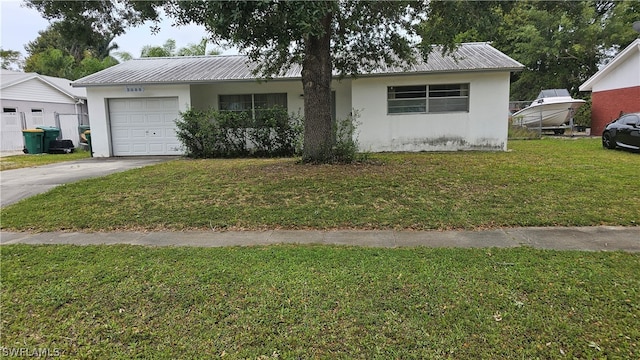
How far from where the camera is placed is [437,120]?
13969 mm

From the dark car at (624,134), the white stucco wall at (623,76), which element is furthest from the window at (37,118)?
the white stucco wall at (623,76)

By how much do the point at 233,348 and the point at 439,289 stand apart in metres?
1.93

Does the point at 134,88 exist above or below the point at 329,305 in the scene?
above

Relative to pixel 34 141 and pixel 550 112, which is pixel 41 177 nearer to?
pixel 34 141

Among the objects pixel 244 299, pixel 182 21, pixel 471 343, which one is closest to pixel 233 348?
pixel 244 299

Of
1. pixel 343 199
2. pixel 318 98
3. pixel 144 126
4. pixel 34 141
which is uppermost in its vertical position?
pixel 318 98

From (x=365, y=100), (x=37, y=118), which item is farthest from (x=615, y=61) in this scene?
(x=37, y=118)

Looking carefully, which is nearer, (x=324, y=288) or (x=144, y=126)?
(x=324, y=288)

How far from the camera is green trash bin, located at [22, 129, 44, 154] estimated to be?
1717cm

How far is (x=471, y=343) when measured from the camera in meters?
2.84

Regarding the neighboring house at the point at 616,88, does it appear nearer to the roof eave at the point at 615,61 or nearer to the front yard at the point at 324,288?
the roof eave at the point at 615,61

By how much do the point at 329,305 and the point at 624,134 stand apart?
1425 centimetres

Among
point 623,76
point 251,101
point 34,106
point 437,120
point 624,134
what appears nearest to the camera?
point 624,134

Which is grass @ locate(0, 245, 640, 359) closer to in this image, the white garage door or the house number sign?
the white garage door
